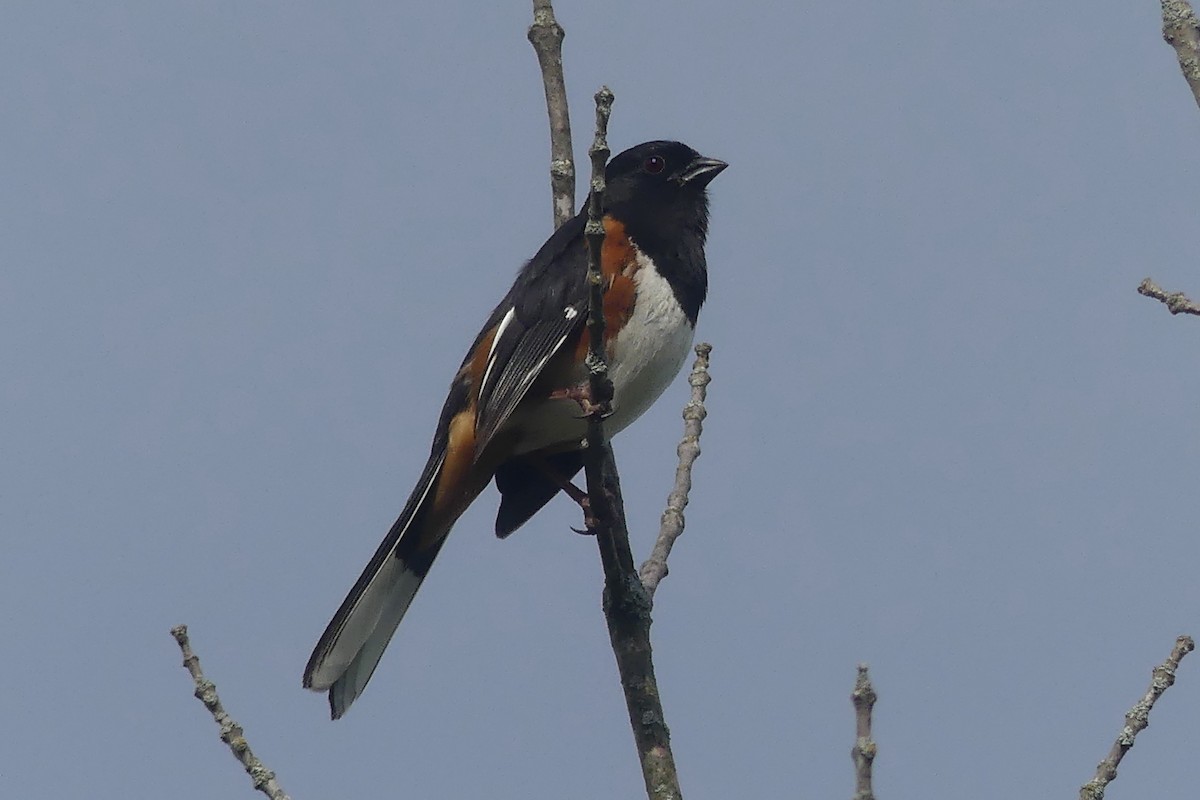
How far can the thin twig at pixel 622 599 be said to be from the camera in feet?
11.2

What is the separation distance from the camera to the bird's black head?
5121mm

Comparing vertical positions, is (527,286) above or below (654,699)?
above

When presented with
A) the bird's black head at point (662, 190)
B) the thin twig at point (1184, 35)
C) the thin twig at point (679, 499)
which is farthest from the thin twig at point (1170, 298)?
the bird's black head at point (662, 190)

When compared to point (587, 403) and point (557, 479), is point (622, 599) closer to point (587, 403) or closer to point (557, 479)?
point (587, 403)

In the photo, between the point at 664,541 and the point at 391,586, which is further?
the point at 391,586

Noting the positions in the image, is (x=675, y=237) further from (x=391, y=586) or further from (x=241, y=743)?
(x=241, y=743)

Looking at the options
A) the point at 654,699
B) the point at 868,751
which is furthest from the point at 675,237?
the point at 868,751

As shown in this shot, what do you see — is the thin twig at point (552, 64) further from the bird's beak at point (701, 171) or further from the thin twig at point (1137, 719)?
the thin twig at point (1137, 719)

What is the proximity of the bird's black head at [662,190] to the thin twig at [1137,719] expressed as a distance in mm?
2567

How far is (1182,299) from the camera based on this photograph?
Result: 275 centimetres

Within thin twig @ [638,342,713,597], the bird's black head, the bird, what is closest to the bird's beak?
the bird's black head

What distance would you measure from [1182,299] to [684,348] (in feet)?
7.31

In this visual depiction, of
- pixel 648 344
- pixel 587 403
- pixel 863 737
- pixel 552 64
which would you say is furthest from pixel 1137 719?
pixel 552 64

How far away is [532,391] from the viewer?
4.70 m
